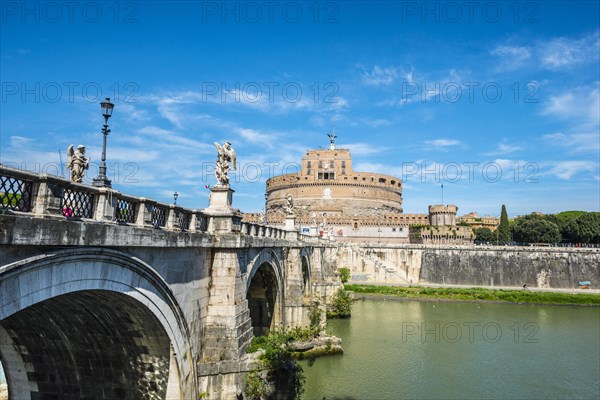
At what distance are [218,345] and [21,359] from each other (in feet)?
15.9

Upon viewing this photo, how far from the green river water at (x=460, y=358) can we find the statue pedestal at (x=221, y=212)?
949cm

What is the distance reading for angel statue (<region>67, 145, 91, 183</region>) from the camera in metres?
9.57

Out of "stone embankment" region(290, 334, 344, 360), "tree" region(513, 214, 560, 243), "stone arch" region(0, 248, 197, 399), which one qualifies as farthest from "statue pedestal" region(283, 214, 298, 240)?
"tree" region(513, 214, 560, 243)

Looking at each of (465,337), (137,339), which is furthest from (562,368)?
(137,339)

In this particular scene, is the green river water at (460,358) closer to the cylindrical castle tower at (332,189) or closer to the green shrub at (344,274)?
the green shrub at (344,274)

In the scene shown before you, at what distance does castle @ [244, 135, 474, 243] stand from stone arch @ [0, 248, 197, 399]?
6453cm

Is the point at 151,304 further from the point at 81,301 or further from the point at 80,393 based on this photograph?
the point at 80,393

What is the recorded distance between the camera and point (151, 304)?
9.44m

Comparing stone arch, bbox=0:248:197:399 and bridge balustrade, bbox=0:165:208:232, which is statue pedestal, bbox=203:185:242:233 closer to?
bridge balustrade, bbox=0:165:208:232

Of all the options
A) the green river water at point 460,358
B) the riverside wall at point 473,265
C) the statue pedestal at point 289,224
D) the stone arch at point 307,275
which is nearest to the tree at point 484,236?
the riverside wall at point 473,265

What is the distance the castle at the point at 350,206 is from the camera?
77562mm

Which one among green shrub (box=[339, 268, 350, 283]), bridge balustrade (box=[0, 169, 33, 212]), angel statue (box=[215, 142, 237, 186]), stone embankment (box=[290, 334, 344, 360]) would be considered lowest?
stone embankment (box=[290, 334, 344, 360])

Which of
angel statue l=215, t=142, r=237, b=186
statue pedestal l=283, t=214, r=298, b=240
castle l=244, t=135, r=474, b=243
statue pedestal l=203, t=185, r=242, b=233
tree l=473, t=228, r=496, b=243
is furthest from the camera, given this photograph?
tree l=473, t=228, r=496, b=243

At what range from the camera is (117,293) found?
859 cm
